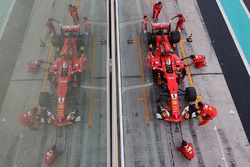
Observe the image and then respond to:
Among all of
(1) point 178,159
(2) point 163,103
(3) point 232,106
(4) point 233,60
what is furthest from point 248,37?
(1) point 178,159

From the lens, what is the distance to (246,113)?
1036 cm

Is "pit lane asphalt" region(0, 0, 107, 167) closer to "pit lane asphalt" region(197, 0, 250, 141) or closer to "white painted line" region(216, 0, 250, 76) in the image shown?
"pit lane asphalt" region(197, 0, 250, 141)

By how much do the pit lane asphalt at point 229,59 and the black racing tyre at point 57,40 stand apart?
666 centimetres

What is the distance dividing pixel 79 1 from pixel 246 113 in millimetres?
9025

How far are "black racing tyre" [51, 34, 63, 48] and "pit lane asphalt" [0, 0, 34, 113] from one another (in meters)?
1.53

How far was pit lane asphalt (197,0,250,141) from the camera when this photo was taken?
34.8 ft

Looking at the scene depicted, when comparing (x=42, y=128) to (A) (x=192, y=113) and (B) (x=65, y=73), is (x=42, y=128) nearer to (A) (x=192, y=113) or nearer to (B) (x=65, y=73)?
(B) (x=65, y=73)

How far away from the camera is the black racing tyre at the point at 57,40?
37.0 ft

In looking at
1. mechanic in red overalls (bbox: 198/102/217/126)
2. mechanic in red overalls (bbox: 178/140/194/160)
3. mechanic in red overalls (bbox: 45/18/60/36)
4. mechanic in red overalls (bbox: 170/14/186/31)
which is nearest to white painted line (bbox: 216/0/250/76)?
mechanic in red overalls (bbox: 170/14/186/31)

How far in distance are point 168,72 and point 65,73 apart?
147 inches

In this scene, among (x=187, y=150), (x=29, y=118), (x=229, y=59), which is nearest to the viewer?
(x=187, y=150)

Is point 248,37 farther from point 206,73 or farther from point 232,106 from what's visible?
point 232,106

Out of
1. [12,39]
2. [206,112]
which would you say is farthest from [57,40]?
[206,112]

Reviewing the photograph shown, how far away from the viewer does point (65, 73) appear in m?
10.0
